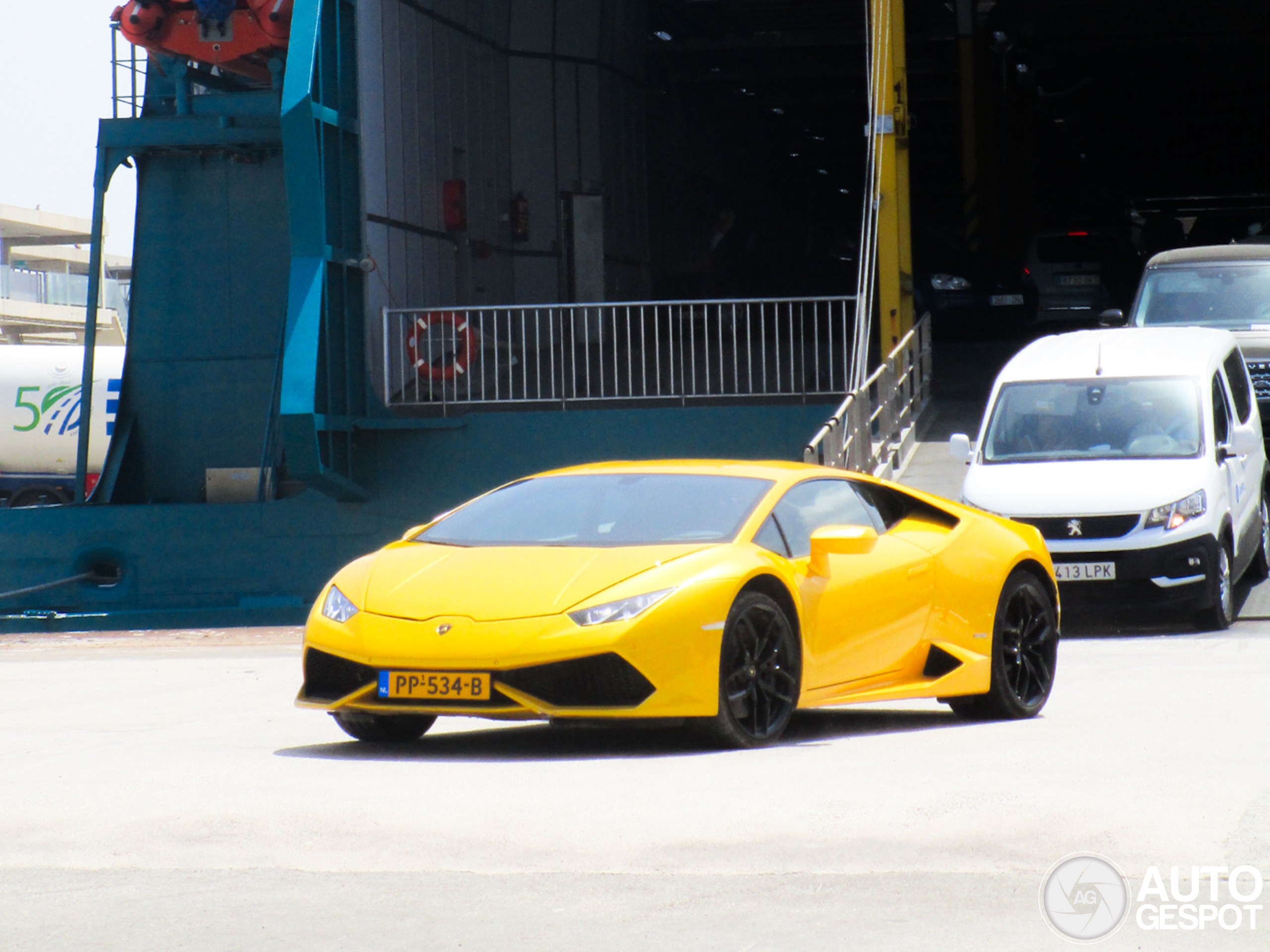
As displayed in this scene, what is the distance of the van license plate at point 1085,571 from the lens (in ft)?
42.5

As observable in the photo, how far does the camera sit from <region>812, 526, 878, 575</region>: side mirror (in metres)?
7.61

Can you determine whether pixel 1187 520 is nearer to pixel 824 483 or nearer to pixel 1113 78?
pixel 824 483

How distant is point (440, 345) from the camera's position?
2298 centimetres

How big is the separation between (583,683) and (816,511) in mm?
1665

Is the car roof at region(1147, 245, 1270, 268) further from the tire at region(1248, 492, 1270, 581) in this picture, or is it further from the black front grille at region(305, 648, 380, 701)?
the black front grille at region(305, 648, 380, 701)

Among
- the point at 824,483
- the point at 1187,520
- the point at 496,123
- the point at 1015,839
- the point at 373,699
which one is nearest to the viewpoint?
the point at 1015,839

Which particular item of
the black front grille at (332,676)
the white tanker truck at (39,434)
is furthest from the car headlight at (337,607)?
the white tanker truck at (39,434)

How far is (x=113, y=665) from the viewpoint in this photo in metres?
13.4

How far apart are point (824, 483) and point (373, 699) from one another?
7.59 feet

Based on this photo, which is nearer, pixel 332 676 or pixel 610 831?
pixel 610 831

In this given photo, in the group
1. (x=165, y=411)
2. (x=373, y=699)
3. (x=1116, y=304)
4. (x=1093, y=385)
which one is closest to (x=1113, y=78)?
(x=1116, y=304)

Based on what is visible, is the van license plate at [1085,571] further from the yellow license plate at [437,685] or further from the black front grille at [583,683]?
the yellow license plate at [437,685]

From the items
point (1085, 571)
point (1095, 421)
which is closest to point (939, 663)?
point (1085, 571)

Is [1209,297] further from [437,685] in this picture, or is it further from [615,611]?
[437,685]
